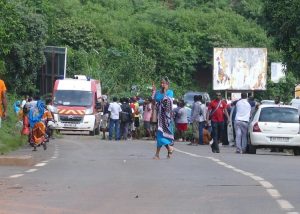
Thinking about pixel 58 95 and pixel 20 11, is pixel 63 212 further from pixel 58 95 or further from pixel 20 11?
pixel 20 11

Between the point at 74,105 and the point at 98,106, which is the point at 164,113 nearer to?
the point at 74,105

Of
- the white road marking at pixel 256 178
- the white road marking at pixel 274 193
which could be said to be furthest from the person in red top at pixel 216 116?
the white road marking at pixel 274 193

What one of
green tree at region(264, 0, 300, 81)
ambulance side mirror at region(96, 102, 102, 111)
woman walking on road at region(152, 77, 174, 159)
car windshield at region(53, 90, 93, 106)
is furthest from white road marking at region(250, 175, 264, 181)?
ambulance side mirror at region(96, 102, 102, 111)

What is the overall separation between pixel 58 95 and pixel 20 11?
10610mm

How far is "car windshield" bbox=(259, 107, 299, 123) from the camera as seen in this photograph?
29.3 m

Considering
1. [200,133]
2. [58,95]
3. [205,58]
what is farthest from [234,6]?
[200,133]

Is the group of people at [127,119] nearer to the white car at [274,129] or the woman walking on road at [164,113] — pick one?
the white car at [274,129]

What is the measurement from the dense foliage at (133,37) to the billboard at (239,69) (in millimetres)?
1822

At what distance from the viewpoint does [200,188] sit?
15227 millimetres

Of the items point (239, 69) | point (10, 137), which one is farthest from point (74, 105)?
point (239, 69)

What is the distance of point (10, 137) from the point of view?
106 ft

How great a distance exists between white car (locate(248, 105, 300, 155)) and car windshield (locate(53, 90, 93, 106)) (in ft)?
57.2

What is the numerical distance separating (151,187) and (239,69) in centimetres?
4614

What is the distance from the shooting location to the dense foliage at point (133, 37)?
181 ft
